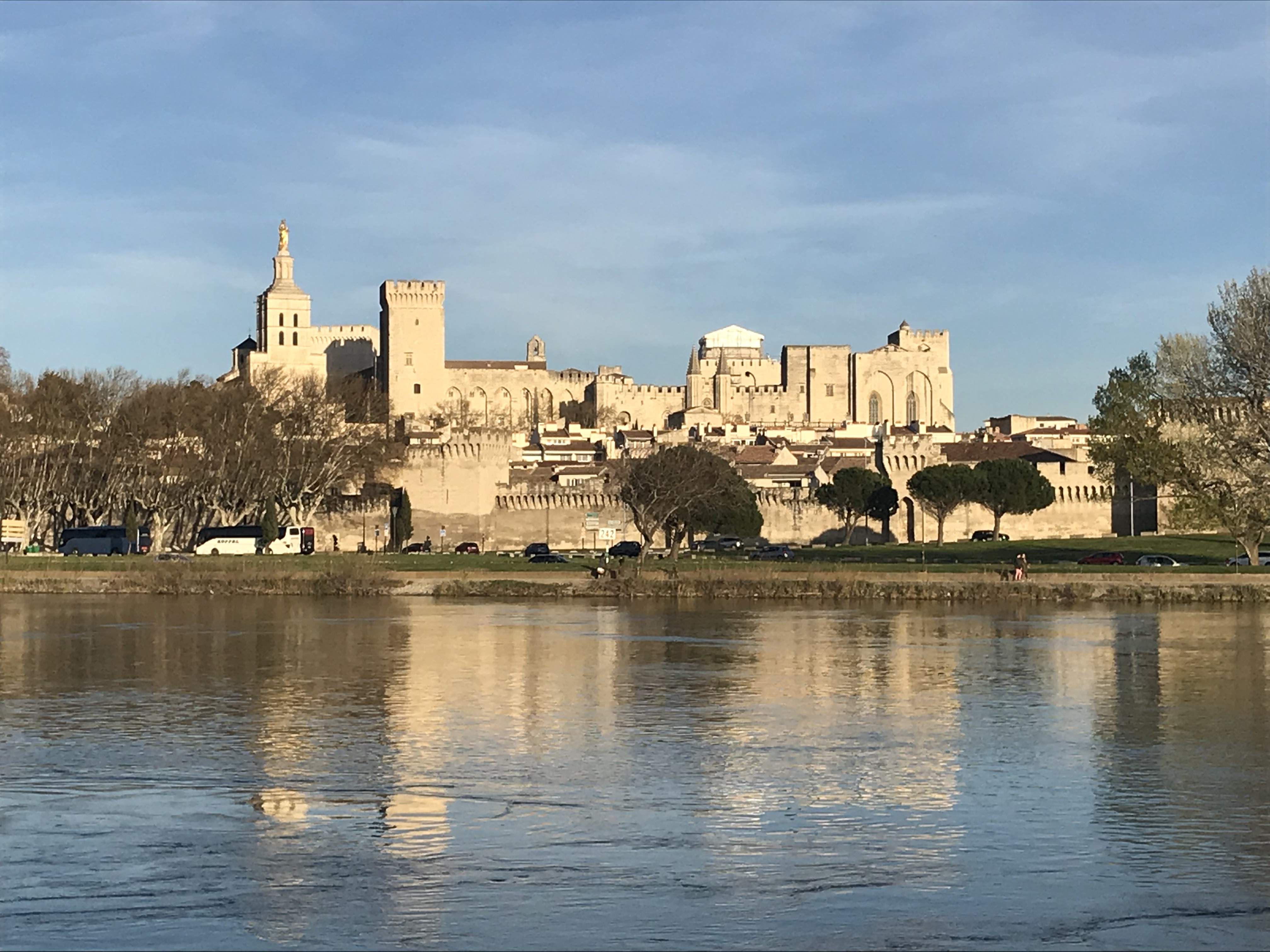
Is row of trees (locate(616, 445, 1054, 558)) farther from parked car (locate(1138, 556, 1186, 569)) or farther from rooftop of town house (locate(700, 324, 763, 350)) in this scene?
rooftop of town house (locate(700, 324, 763, 350))

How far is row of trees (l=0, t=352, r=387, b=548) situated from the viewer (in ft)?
189

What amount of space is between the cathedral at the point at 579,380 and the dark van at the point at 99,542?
58276mm

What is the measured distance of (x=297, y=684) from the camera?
22281 millimetres

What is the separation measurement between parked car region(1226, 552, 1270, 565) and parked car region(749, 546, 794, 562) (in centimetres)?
1257

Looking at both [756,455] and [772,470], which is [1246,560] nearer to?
[772,470]

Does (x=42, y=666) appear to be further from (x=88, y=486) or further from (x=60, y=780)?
(x=88, y=486)

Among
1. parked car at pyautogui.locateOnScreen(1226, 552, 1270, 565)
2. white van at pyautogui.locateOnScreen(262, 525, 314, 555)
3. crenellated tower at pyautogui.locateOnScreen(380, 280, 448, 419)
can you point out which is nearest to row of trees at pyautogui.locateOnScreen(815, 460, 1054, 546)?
Result: parked car at pyautogui.locateOnScreen(1226, 552, 1270, 565)

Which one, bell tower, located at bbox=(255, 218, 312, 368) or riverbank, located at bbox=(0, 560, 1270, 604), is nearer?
riverbank, located at bbox=(0, 560, 1270, 604)

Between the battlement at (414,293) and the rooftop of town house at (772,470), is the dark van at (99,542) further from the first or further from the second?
the battlement at (414,293)

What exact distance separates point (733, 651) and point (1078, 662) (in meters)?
5.21

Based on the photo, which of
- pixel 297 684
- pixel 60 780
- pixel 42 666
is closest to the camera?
pixel 60 780

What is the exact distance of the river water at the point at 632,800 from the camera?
9.98 meters

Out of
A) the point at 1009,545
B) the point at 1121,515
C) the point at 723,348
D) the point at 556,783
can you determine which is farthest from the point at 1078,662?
the point at 723,348

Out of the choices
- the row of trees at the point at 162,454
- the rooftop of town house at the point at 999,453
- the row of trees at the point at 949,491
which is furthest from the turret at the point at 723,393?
the row of trees at the point at 162,454
